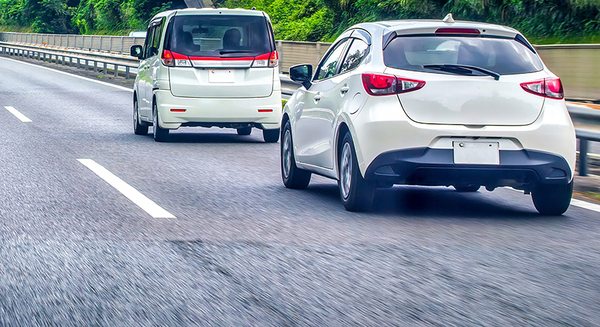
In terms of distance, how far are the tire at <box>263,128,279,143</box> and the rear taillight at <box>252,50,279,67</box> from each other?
100 cm

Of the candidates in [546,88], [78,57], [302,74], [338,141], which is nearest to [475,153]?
→ [546,88]

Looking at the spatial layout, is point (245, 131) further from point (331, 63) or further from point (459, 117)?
point (459, 117)

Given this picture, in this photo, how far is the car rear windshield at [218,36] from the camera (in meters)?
12.4

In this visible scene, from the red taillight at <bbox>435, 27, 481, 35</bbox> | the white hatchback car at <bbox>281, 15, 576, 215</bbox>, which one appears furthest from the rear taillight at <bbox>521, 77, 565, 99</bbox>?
the red taillight at <bbox>435, 27, 481, 35</bbox>

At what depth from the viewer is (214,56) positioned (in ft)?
40.7

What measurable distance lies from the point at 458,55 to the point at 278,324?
3.46 metres

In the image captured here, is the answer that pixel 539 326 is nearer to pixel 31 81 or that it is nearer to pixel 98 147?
pixel 98 147

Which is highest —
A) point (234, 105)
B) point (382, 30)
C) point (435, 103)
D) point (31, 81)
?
point (382, 30)

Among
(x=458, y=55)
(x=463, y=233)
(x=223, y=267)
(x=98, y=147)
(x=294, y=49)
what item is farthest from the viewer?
(x=294, y=49)

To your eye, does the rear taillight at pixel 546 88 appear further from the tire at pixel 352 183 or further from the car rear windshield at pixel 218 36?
the car rear windshield at pixel 218 36

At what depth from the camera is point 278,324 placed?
154 inches

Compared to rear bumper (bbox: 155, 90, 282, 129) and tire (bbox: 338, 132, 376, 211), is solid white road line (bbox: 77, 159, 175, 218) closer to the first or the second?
tire (bbox: 338, 132, 376, 211)

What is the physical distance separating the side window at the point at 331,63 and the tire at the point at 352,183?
3.07 feet

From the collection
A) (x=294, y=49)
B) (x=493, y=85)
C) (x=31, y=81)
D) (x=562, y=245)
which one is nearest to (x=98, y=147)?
(x=493, y=85)
